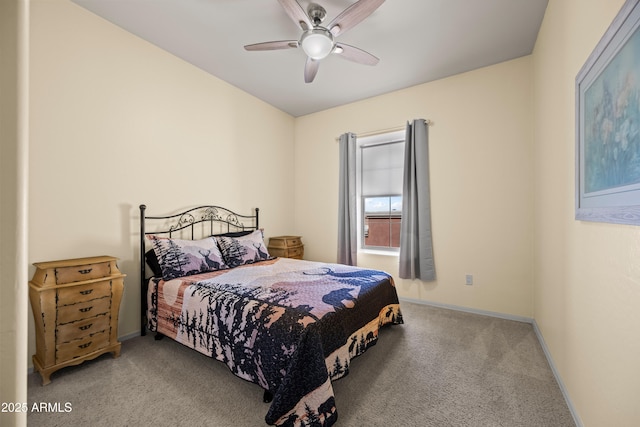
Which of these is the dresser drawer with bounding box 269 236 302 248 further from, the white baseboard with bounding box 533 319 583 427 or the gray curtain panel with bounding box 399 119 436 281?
the white baseboard with bounding box 533 319 583 427

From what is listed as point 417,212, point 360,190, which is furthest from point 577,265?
point 360,190

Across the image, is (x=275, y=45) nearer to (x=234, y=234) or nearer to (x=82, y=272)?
(x=234, y=234)

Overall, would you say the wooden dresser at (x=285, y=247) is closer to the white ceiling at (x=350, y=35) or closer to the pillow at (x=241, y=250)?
the pillow at (x=241, y=250)

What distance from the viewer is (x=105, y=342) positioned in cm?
206

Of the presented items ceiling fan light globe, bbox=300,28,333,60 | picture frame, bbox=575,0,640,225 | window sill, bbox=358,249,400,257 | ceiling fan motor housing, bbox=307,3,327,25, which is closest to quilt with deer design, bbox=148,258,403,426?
window sill, bbox=358,249,400,257

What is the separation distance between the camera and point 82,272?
195 centimetres

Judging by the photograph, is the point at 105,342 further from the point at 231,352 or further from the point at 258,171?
the point at 258,171

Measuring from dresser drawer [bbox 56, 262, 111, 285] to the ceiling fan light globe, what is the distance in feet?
7.78

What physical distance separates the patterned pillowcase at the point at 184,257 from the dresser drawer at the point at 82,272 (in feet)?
1.40

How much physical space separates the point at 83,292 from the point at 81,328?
27 centimetres

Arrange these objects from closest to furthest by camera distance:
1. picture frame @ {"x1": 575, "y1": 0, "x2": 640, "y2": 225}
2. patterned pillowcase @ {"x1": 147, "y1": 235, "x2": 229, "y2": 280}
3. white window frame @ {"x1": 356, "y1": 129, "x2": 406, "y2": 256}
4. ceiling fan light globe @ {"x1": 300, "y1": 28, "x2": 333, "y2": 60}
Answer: picture frame @ {"x1": 575, "y1": 0, "x2": 640, "y2": 225} → ceiling fan light globe @ {"x1": 300, "y1": 28, "x2": 333, "y2": 60} → patterned pillowcase @ {"x1": 147, "y1": 235, "x2": 229, "y2": 280} → white window frame @ {"x1": 356, "y1": 129, "x2": 406, "y2": 256}

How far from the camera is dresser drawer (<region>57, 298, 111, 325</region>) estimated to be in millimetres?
1843

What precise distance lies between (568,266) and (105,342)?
3.40m

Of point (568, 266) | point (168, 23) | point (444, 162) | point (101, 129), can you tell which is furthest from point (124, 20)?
point (568, 266)
